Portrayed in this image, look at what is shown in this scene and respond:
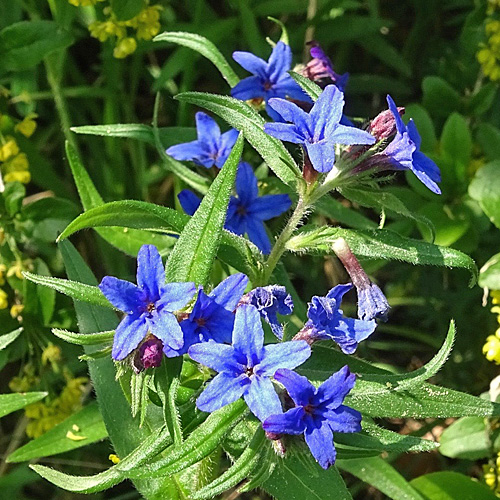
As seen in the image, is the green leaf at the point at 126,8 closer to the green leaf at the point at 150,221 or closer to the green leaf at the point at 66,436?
the green leaf at the point at 150,221

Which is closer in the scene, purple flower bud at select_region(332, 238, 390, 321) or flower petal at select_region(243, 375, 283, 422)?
flower petal at select_region(243, 375, 283, 422)

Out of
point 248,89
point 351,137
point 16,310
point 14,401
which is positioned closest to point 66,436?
point 14,401

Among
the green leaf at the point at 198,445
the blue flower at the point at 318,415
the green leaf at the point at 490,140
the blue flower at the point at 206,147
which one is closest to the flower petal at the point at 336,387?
the blue flower at the point at 318,415

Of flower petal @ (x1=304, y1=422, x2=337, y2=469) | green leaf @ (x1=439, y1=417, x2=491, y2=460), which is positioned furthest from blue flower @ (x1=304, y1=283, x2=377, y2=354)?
green leaf @ (x1=439, y1=417, x2=491, y2=460)

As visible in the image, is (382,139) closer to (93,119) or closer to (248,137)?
(248,137)

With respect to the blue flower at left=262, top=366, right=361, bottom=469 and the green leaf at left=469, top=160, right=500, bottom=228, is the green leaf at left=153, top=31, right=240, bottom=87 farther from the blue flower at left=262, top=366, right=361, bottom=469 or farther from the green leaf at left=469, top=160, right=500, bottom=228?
the blue flower at left=262, top=366, right=361, bottom=469

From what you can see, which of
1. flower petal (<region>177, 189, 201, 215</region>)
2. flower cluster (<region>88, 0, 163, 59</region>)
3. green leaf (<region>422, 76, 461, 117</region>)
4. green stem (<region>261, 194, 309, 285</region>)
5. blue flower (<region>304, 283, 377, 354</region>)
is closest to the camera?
blue flower (<region>304, 283, 377, 354</region>)

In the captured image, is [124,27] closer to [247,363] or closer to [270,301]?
[270,301]

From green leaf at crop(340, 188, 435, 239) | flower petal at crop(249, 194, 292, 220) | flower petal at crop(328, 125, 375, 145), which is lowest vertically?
flower petal at crop(249, 194, 292, 220)
